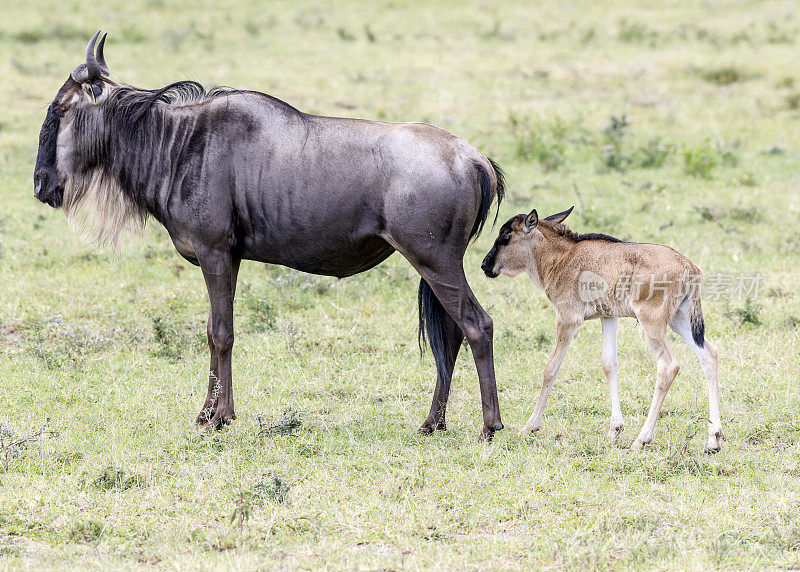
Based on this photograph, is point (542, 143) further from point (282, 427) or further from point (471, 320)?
point (282, 427)

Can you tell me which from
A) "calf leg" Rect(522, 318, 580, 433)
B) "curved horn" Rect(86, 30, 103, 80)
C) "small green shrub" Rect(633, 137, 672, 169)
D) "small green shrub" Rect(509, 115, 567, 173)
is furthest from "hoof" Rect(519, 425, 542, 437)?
"small green shrub" Rect(633, 137, 672, 169)

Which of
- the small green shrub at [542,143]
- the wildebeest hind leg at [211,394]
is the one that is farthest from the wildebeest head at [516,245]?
the small green shrub at [542,143]

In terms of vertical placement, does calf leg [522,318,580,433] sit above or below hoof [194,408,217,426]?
above

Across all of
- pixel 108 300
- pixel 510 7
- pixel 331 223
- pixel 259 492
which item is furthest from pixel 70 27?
pixel 259 492

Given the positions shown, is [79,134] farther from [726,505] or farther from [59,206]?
[726,505]

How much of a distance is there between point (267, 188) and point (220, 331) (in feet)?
3.38

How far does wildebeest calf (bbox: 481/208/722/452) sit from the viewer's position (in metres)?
6.19

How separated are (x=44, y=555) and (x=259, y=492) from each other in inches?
45.0

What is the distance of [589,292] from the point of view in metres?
6.51

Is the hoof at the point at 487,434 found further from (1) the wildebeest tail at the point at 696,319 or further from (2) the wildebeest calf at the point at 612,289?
(1) the wildebeest tail at the point at 696,319

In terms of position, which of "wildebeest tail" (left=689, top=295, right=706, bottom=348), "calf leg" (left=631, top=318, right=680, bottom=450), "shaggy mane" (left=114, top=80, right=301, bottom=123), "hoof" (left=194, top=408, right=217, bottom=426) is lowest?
"hoof" (left=194, top=408, right=217, bottom=426)

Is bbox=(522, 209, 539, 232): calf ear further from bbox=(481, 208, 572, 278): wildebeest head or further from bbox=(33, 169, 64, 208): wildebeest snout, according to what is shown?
bbox=(33, 169, 64, 208): wildebeest snout

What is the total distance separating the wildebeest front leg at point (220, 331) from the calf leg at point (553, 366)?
6.59 feet

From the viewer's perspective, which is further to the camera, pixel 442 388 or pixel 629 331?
pixel 629 331
